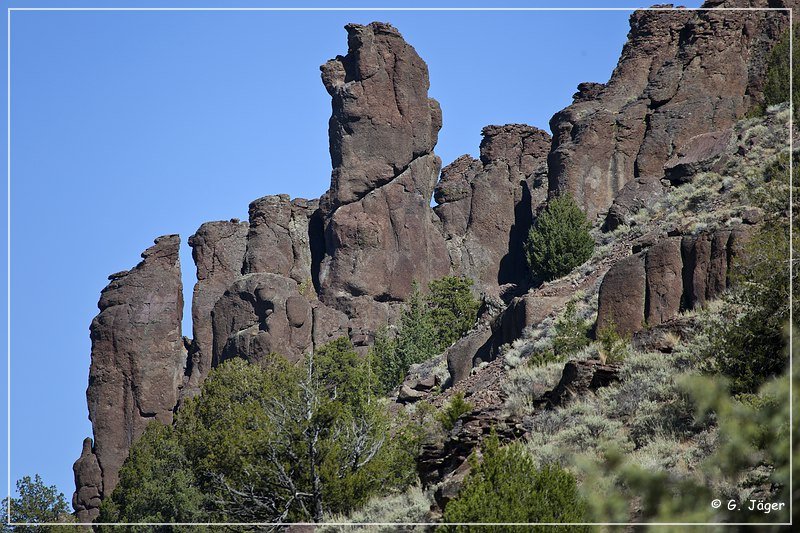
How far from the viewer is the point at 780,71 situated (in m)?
55.6

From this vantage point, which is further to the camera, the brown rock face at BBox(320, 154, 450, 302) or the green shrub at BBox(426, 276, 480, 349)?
the brown rock face at BBox(320, 154, 450, 302)

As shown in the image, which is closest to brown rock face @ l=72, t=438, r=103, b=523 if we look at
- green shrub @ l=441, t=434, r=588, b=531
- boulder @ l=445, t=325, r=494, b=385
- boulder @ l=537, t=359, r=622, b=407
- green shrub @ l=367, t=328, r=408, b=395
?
green shrub @ l=367, t=328, r=408, b=395

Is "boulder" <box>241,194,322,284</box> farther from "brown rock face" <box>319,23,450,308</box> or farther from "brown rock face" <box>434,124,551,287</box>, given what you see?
"brown rock face" <box>434,124,551,287</box>

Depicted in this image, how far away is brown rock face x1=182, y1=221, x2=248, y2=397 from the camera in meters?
79.1

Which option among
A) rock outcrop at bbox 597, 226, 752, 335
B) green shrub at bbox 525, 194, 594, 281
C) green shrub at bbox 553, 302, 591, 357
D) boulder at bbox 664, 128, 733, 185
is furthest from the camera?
green shrub at bbox 525, 194, 594, 281

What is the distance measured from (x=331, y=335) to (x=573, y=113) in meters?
19.9

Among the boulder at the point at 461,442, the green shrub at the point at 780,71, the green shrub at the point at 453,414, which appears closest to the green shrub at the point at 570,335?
the green shrub at the point at 453,414

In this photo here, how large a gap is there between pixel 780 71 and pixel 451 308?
2223cm

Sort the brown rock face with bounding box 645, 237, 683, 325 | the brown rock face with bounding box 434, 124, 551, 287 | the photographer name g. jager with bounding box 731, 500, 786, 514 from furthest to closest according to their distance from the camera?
the brown rock face with bounding box 434, 124, 551, 287, the brown rock face with bounding box 645, 237, 683, 325, the photographer name g. jager with bounding box 731, 500, 786, 514

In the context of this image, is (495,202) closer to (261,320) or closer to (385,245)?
(385,245)

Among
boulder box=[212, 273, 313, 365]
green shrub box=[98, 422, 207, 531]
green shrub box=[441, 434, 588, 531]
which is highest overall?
boulder box=[212, 273, 313, 365]

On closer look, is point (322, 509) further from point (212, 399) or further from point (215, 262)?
point (215, 262)

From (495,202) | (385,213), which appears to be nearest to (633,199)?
(385,213)

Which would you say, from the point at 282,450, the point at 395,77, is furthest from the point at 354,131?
the point at 282,450
